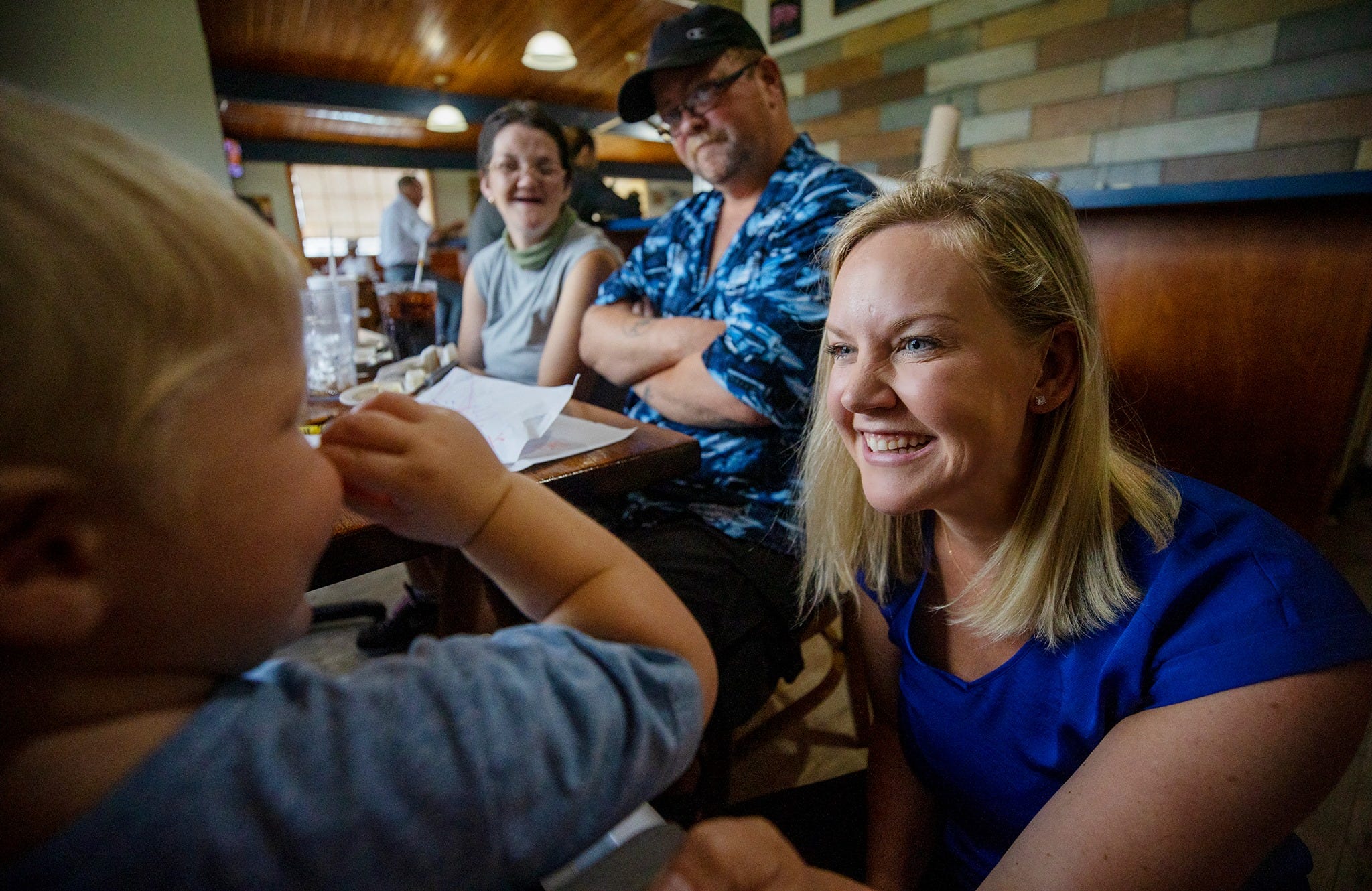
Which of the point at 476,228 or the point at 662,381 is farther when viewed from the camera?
the point at 476,228

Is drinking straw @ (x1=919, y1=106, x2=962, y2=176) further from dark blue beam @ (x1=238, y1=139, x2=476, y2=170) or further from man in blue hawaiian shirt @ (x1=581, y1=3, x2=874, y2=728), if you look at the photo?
dark blue beam @ (x1=238, y1=139, x2=476, y2=170)

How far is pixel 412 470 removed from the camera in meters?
0.48

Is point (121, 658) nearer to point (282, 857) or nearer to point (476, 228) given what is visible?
point (282, 857)

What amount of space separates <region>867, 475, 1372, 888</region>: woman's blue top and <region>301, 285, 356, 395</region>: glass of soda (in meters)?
1.47

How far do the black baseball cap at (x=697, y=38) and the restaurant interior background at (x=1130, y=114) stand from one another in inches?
42.4

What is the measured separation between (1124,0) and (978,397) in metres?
3.98

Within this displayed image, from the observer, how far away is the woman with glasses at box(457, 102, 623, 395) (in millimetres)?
2166

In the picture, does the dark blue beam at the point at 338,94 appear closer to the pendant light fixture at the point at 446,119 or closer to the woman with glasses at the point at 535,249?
the pendant light fixture at the point at 446,119

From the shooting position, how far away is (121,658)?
331 mm

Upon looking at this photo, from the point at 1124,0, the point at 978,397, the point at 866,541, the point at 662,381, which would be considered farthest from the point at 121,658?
the point at 1124,0

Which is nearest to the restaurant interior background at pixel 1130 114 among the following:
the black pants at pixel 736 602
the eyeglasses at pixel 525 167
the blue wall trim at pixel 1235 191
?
the blue wall trim at pixel 1235 191

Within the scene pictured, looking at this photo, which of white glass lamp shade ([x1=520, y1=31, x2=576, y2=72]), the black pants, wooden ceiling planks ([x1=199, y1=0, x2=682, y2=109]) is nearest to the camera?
the black pants

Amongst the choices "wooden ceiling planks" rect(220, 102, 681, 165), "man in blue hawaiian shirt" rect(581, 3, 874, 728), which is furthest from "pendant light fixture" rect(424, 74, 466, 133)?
"man in blue hawaiian shirt" rect(581, 3, 874, 728)

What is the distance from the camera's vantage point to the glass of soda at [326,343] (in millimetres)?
1620
